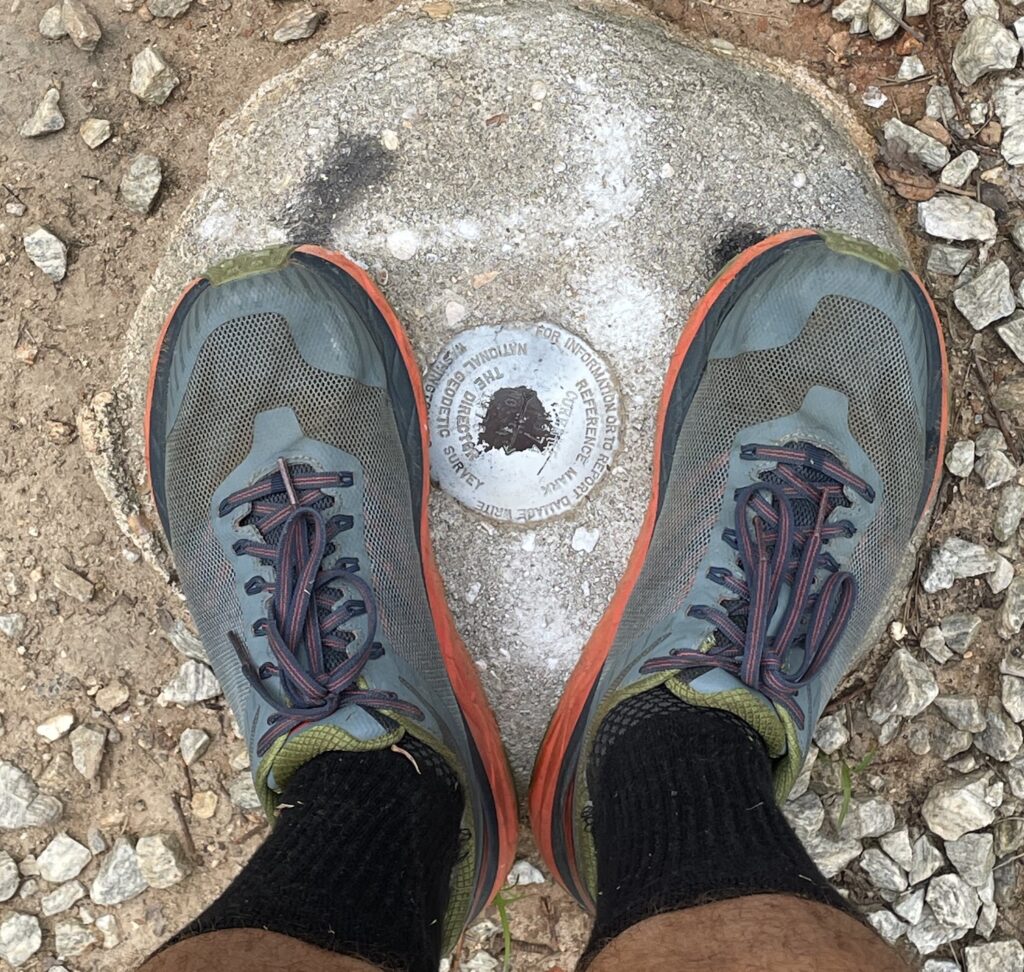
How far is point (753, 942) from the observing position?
115 centimetres

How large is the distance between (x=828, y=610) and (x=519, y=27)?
1299 mm

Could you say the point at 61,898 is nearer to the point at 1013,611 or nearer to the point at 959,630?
the point at 959,630

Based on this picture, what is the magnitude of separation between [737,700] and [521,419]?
0.68 meters

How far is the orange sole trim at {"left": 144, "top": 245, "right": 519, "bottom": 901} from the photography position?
1.82 m

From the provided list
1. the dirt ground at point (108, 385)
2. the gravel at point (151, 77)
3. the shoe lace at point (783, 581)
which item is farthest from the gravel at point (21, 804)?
the gravel at point (151, 77)

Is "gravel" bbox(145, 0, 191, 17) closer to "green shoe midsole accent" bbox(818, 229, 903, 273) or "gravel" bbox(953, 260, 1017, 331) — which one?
"green shoe midsole accent" bbox(818, 229, 903, 273)

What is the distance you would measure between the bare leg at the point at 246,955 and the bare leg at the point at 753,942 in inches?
14.2

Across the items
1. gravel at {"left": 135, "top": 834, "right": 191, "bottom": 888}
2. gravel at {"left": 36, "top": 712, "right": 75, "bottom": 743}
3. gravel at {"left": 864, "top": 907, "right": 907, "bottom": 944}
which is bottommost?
gravel at {"left": 864, "top": 907, "right": 907, "bottom": 944}

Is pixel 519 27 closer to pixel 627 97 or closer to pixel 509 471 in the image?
pixel 627 97

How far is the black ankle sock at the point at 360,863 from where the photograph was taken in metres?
1.27

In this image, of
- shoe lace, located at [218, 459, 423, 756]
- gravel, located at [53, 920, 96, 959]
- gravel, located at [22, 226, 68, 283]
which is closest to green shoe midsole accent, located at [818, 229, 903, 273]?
shoe lace, located at [218, 459, 423, 756]

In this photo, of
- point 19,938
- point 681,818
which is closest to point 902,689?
point 681,818

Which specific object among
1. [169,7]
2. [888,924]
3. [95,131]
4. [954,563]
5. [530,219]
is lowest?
[888,924]

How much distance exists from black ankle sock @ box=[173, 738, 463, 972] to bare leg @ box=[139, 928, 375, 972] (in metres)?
0.02
